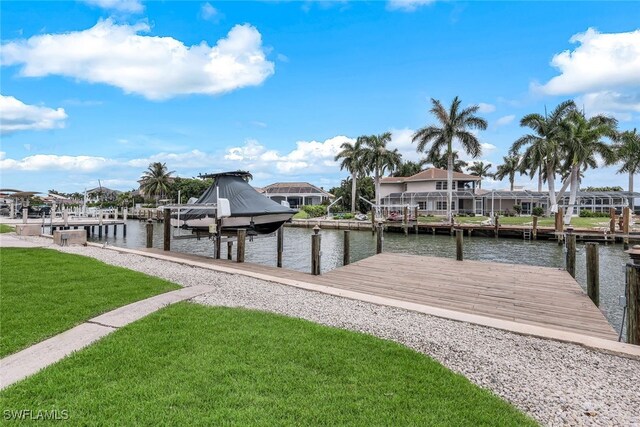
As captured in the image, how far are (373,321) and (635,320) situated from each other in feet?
11.9

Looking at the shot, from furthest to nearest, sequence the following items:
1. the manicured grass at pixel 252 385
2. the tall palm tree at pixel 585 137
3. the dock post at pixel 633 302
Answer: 1. the tall palm tree at pixel 585 137
2. the dock post at pixel 633 302
3. the manicured grass at pixel 252 385

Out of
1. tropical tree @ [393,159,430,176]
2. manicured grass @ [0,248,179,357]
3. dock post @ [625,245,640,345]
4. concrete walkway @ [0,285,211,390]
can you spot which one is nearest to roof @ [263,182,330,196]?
tropical tree @ [393,159,430,176]

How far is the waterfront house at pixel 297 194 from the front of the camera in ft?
222

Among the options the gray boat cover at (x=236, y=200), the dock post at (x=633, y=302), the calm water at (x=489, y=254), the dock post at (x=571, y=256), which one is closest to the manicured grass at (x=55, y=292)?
the gray boat cover at (x=236, y=200)

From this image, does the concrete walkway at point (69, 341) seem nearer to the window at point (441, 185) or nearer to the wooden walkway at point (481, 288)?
the wooden walkway at point (481, 288)

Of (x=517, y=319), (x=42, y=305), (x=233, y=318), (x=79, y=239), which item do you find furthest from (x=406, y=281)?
(x=79, y=239)

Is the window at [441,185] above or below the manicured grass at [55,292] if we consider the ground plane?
above

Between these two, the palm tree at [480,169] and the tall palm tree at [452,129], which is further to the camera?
the palm tree at [480,169]

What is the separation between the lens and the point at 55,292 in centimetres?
618

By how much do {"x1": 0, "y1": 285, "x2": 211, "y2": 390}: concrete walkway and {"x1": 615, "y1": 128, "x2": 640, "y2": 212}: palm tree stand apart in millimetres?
44999

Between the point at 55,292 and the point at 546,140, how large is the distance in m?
41.0

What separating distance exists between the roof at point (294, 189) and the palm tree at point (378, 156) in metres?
20.8

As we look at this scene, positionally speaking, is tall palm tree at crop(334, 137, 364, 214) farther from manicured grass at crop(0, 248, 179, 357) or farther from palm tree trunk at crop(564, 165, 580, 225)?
manicured grass at crop(0, 248, 179, 357)

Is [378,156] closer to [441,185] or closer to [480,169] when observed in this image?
[441,185]
